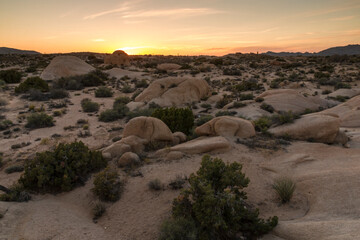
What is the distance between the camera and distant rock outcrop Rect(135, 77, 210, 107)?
16.9 metres

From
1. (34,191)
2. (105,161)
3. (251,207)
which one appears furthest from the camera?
(105,161)

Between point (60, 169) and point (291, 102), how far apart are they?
13.3 m

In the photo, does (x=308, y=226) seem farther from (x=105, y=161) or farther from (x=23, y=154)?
(x=23, y=154)

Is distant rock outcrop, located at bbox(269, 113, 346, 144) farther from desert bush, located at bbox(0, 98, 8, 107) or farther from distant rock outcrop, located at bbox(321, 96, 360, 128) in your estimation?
desert bush, located at bbox(0, 98, 8, 107)

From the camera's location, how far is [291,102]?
1456cm

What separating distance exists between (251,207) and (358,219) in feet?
6.80

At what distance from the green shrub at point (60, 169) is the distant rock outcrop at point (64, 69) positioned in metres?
22.5

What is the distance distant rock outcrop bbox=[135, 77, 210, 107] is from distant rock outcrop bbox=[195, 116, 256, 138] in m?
6.74

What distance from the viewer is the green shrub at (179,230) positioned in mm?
4393

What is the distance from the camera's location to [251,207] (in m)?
5.62

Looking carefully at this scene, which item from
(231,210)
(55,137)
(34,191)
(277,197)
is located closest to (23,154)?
(55,137)

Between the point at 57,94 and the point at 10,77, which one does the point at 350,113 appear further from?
the point at 10,77

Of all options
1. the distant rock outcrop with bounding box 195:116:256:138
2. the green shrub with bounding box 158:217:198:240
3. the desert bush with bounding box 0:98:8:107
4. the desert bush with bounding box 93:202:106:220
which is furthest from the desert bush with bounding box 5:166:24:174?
the desert bush with bounding box 0:98:8:107

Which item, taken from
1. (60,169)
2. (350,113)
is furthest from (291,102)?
(60,169)
